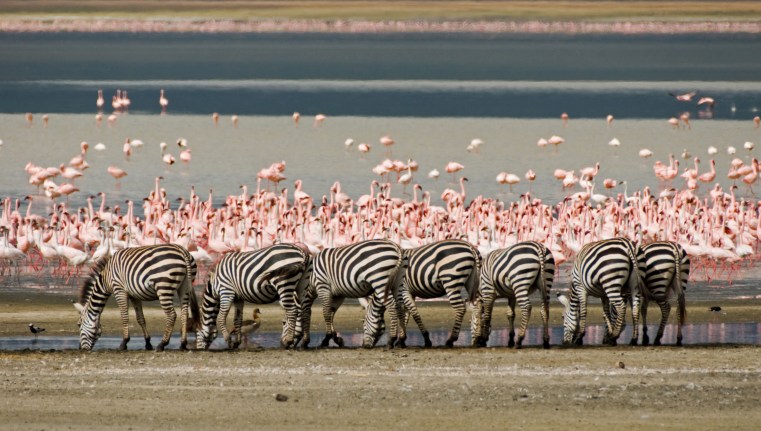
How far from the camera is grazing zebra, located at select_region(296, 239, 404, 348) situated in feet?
49.9

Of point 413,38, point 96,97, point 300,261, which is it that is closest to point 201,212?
point 300,261

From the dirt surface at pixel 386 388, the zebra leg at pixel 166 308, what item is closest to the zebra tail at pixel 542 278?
the dirt surface at pixel 386 388

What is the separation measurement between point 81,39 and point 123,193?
449 ft

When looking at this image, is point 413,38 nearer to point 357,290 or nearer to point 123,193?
point 123,193

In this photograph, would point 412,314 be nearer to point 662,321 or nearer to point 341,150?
point 662,321

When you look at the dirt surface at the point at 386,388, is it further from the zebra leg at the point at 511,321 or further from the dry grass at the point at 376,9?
the dry grass at the point at 376,9

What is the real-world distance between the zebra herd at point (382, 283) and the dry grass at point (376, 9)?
15919 centimetres

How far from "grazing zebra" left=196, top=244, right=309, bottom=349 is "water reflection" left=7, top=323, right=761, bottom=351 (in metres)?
0.65

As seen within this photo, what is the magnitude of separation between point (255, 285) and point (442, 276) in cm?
187

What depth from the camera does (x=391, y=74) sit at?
94.4 m

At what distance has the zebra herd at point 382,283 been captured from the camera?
1522 cm

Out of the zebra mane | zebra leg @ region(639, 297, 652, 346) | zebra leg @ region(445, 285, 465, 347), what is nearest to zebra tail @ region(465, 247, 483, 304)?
zebra leg @ region(445, 285, 465, 347)

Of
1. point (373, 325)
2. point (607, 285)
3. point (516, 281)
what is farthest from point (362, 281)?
point (607, 285)

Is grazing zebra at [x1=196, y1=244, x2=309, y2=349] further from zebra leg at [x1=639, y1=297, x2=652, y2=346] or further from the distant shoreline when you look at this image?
the distant shoreline
